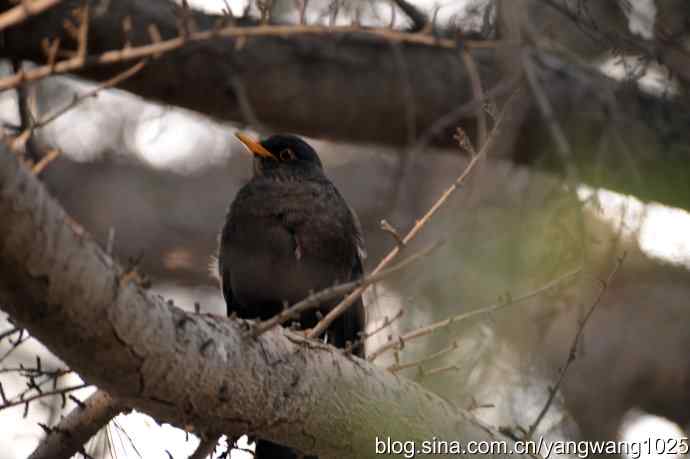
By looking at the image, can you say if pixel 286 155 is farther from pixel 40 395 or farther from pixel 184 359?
pixel 184 359

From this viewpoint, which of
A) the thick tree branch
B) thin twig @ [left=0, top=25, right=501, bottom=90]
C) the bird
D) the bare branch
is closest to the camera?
the thick tree branch

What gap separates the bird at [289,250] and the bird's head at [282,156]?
8.0 inches

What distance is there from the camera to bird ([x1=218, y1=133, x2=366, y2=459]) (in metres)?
5.20

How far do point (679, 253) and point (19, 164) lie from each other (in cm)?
495

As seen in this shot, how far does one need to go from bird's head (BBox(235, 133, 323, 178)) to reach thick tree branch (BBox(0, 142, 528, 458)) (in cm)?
214

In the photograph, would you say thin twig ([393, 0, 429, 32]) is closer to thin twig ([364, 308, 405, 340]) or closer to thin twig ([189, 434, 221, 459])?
thin twig ([364, 308, 405, 340])

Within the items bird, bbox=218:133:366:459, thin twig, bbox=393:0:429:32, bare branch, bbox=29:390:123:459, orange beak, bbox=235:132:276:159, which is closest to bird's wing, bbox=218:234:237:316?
bird, bbox=218:133:366:459

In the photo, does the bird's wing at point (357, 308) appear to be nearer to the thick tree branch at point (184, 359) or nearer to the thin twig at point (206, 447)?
the thick tree branch at point (184, 359)

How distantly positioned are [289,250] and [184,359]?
220cm

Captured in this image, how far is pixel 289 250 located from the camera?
5188 millimetres

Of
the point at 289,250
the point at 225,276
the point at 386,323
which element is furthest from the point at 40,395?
the point at 225,276

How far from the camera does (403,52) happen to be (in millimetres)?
6801

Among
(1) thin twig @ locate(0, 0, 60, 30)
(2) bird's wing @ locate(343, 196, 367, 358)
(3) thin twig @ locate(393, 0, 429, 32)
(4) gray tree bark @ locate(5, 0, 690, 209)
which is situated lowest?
(1) thin twig @ locate(0, 0, 60, 30)

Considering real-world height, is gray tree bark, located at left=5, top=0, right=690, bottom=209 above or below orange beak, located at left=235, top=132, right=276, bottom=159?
above
